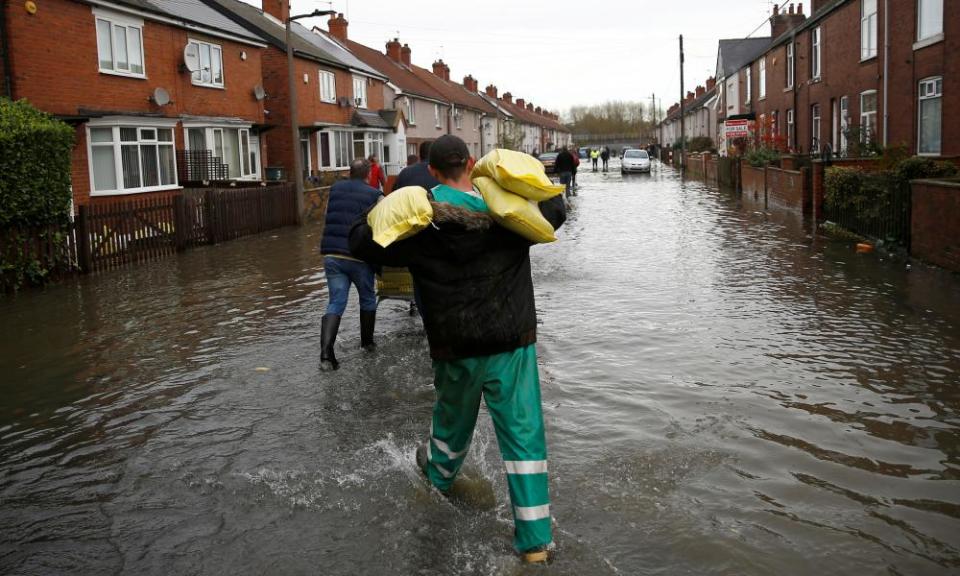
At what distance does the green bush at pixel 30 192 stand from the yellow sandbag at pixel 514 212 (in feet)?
34.6

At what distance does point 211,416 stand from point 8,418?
4.98ft

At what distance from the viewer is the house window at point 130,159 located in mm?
20484

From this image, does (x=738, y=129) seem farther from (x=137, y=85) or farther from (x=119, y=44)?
(x=119, y=44)

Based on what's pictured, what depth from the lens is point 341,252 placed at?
762 centimetres

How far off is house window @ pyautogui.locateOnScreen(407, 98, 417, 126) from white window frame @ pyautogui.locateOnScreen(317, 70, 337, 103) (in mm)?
12158

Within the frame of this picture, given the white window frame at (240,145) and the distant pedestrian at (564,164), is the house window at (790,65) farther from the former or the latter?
the white window frame at (240,145)

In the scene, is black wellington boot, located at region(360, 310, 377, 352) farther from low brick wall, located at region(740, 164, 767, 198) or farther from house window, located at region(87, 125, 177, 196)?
low brick wall, located at region(740, 164, 767, 198)

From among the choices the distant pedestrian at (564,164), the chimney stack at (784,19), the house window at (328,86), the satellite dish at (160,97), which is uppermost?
the chimney stack at (784,19)

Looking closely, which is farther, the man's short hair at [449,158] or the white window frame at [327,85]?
the white window frame at [327,85]

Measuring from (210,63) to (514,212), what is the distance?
24.8 m

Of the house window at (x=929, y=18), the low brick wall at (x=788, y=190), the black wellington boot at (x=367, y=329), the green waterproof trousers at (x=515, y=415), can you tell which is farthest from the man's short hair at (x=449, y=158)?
the house window at (x=929, y=18)

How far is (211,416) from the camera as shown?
6.35 meters

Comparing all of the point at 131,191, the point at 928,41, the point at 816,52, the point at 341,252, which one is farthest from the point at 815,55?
the point at 341,252

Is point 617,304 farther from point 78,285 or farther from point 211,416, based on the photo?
point 78,285
